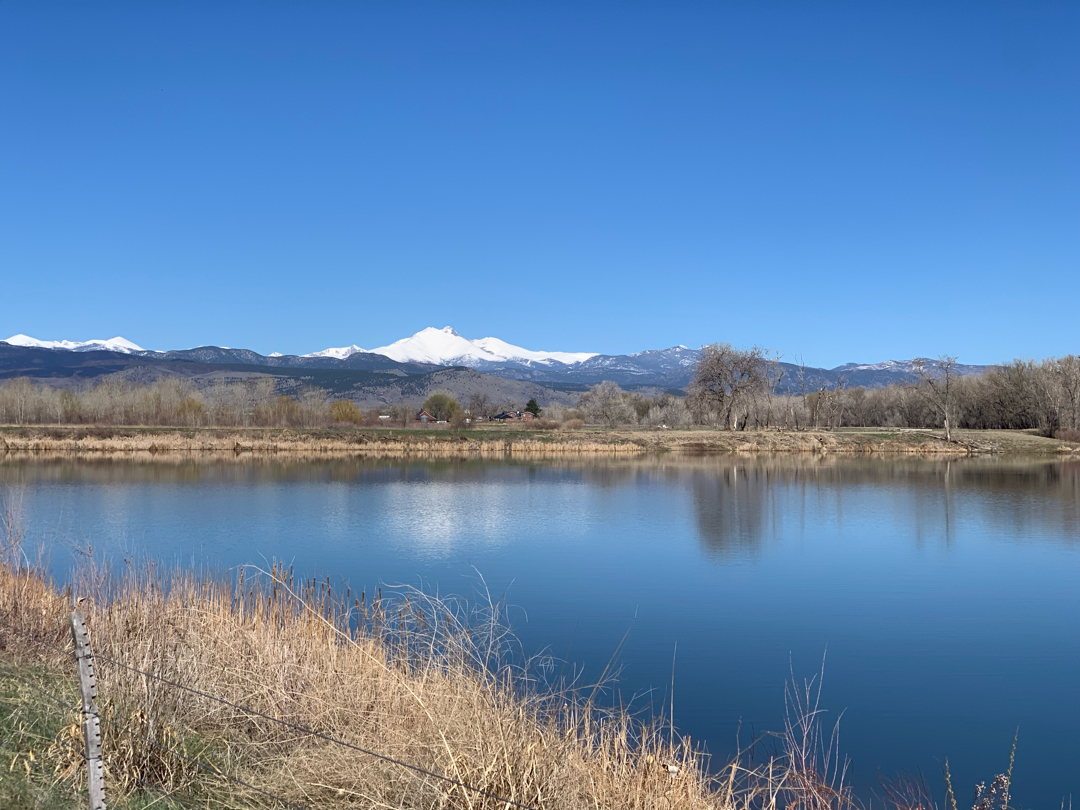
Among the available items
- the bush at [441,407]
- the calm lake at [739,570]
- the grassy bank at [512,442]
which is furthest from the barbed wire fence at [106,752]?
the bush at [441,407]

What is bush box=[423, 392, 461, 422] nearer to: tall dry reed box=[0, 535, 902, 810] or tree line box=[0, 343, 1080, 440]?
tree line box=[0, 343, 1080, 440]

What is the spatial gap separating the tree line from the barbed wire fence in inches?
Answer: 2448

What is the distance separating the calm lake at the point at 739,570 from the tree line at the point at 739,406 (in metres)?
31.4

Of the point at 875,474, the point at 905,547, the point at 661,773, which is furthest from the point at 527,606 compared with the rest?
the point at 875,474

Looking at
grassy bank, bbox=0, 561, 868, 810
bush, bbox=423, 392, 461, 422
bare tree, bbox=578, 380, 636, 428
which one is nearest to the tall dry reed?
grassy bank, bbox=0, 561, 868, 810

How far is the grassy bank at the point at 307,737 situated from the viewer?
16.6 ft

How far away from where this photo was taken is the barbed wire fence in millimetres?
3873

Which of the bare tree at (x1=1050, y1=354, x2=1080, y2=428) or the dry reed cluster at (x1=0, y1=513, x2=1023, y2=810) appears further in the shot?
the bare tree at (x1=1050, y1=354, x2=1080, y2=428)

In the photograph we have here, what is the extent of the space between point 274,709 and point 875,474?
38.6m

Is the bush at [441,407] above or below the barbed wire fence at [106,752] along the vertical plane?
above

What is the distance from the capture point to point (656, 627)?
12.3m

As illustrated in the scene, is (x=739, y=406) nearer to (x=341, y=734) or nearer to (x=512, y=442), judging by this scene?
(x=512, y=442)

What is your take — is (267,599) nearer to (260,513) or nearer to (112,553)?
(112,553)

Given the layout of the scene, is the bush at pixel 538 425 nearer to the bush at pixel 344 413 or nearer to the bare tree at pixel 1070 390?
the bush at pixel 344 413
